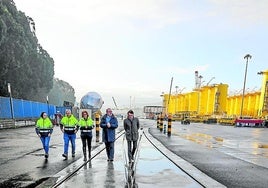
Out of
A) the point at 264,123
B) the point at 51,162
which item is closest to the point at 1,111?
the point at 51,162

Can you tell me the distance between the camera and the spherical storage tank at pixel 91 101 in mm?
54500

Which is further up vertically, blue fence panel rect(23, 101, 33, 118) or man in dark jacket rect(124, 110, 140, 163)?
man in dark jacket rect(124, 110, 140, 163)

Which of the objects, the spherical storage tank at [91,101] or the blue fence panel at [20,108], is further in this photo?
the spherical storage tank at [91,101]

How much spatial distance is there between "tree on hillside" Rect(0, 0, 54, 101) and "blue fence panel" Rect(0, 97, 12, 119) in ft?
18.8

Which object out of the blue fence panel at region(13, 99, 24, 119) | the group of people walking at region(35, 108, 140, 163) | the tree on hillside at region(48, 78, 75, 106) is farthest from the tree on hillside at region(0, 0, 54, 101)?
the tree on hillside at region(48, 78, 75, 106)

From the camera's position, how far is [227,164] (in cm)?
1192

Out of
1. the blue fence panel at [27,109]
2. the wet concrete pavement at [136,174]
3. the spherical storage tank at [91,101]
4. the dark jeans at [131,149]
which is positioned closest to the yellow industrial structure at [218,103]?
the spherical storage tank at [91,101]


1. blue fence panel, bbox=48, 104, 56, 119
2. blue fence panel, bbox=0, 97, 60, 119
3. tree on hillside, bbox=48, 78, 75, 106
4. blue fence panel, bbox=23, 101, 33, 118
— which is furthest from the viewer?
tree on hillside, bbox=48, 78, 75, 106

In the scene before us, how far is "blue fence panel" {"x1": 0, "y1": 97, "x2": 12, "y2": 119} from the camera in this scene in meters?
34.1

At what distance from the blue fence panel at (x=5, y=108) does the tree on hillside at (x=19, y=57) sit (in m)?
5.74

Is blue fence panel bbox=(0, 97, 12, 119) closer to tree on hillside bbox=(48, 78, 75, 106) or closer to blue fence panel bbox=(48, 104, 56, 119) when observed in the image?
blue fence panel bbox=(48, 104, 56, 119)

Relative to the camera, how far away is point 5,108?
3494cm

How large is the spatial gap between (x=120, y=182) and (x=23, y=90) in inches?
1820

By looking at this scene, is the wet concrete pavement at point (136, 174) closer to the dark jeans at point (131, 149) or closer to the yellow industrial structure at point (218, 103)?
the dark jeans at point (131, 149)
